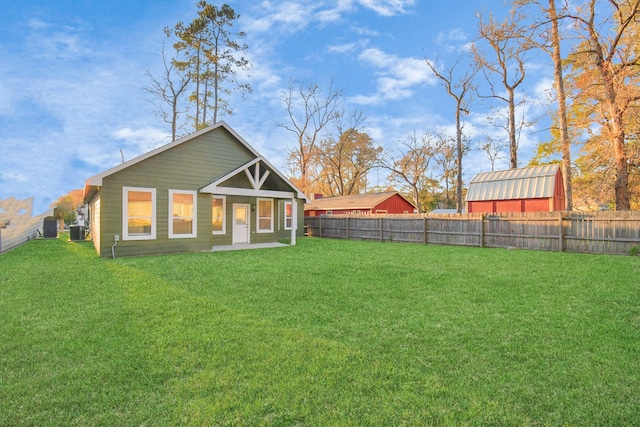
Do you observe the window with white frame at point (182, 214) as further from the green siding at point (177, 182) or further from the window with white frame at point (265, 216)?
the window with white frame at point (265, 216)

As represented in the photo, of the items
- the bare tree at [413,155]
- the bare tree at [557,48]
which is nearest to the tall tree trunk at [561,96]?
the bare tree at [557,48]

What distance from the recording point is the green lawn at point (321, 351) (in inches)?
85.5

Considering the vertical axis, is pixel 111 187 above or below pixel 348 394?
above

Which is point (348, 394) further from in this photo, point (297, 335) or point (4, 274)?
point (4, 274)

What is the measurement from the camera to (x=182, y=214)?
1105 centimetres

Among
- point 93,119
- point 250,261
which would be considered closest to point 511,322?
point 250,261

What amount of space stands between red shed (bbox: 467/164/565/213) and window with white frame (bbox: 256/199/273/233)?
476 inches

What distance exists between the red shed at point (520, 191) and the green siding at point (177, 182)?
12.6 metres

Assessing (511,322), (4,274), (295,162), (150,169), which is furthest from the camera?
(295,162)

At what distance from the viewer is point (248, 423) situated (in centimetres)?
203

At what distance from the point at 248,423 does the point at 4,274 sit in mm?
7954

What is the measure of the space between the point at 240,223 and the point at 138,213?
437 centimetres

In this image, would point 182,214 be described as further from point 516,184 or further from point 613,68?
point 516,184

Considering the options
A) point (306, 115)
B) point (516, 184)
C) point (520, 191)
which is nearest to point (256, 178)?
point (520, 191)
